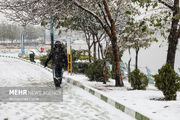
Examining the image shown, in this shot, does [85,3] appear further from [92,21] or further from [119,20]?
[92,21]

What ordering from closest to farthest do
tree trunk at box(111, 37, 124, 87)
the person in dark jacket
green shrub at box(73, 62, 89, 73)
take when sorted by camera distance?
1. the person in dark jacket
2. tree trunk at box(111, 37, 124, 87)
3. green shrub at box(73, 62, 89, 73)

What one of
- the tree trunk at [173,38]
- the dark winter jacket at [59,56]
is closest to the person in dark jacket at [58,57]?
the dark winter jacket at [59,56]

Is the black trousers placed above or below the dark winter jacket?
below

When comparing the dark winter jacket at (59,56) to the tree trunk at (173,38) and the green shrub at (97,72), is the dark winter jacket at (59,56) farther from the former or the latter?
the green shrub at (97,72)

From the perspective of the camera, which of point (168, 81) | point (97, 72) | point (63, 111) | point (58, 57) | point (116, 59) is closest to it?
point (63, 111)

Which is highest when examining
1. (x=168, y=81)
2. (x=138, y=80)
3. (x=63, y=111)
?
(x=168, y=81)

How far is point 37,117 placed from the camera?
6.03 metres

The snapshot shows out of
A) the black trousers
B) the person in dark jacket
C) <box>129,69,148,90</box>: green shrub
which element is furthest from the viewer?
<box>129,69,148,90</box>: green shrub

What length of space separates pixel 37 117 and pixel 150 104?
344 centimetres

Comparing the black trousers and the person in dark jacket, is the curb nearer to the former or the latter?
the black trousers
